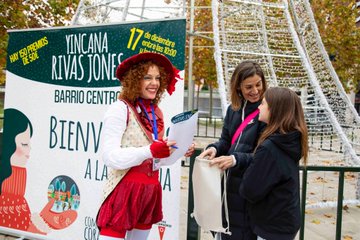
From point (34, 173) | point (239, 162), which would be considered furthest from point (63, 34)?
point (239, 162)

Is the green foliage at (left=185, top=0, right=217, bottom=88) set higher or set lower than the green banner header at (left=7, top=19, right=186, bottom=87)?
higher

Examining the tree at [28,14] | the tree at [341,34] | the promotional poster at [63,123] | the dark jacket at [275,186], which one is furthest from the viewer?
the tree at [341,34]

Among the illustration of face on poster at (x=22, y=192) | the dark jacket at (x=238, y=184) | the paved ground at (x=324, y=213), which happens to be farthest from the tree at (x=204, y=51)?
the dark jacket at (x=238, y=184)

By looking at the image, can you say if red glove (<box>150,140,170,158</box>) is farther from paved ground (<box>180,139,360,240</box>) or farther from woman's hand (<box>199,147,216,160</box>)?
paved ground (<box>180,139,360,240</box>)

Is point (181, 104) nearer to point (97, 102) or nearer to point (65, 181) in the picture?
point (97, 102)

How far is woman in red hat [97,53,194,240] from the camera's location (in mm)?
2125

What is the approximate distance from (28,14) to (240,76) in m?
8.49

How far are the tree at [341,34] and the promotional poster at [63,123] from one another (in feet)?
36.1

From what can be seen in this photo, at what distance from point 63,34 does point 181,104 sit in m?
1.32

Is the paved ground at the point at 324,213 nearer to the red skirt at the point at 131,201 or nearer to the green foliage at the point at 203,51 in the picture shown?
the red skirt at the point at 131,201

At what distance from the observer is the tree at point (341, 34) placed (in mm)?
12930

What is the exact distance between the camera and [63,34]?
11.5 ft

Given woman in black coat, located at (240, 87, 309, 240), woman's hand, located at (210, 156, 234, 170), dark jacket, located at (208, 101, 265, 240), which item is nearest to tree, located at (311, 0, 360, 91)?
dark jacket, located at (208, 101, 265, 240)

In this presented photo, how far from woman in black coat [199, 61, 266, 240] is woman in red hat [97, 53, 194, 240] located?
13.4 inches
